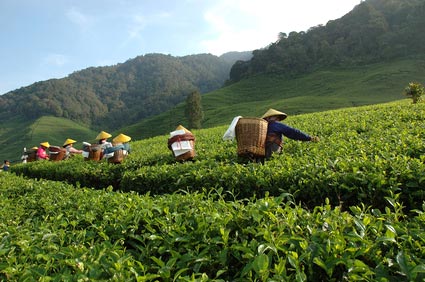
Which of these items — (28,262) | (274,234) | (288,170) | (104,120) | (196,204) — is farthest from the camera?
(104,120)

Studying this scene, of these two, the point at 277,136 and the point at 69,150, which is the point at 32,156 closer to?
the point at 69,150

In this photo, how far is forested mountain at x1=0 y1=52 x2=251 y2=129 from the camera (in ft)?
454

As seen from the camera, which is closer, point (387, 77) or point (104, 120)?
point (387, 77)

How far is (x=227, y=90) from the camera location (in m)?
98.6

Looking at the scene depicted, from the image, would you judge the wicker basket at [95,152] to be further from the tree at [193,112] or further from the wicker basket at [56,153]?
the tree at [193,112]

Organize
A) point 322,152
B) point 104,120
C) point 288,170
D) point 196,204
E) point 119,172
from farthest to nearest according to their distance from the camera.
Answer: point 104,120 → point 119,172 → point 322,152 → point 288,170 → point 196,204

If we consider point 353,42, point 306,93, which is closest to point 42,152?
point 306,93

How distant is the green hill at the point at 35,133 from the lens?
333ft

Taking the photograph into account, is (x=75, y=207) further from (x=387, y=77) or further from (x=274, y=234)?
(x=387, y=77)

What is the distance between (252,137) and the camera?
711 centimetres

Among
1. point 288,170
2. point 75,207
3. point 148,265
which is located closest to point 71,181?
point 75,207

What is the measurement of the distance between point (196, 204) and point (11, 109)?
17187 cm

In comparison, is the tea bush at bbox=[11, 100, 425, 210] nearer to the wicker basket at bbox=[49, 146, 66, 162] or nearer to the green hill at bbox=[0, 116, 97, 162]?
the wicker basket at bbox=[49, 146, 66, 162]

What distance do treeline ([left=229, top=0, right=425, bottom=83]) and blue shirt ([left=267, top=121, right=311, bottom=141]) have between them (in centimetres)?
8876
